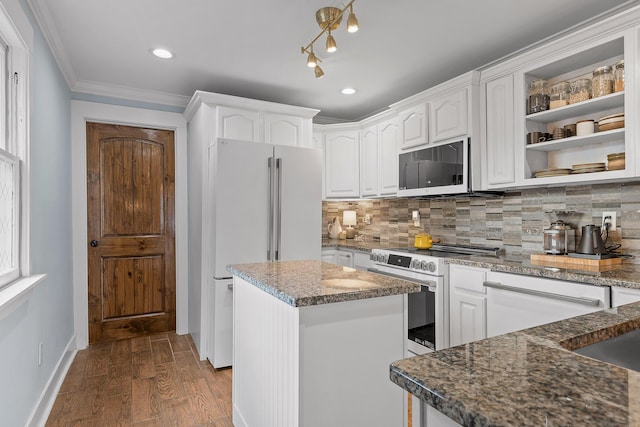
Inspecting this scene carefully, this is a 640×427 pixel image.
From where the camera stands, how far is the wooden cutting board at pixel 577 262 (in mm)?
2180

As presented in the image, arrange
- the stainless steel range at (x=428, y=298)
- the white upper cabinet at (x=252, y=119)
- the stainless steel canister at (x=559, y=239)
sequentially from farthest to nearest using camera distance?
the white upper cabinet at (x=252, y=119) → the stainless steel range at (x=428, y=298) → the stainless steel canister at (x=559, y=239)

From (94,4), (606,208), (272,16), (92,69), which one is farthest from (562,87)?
(92,69)

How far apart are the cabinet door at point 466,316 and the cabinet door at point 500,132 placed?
905 millimetres

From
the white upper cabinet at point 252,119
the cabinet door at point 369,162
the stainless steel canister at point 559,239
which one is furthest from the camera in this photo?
the cabinet door at point 369,162

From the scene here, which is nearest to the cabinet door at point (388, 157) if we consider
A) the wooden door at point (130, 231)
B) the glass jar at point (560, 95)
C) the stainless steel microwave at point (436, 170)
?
the stainless steel microwave at point (436, 170)

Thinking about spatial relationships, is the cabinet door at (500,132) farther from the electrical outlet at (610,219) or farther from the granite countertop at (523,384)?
the granite countertop at (523,384)

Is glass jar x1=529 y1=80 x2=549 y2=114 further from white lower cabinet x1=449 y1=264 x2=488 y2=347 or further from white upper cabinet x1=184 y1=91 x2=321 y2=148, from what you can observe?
white upper cabinet x1=184 y1=91 x2=321 y2=148

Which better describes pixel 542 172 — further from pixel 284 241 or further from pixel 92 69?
pixel 92 69

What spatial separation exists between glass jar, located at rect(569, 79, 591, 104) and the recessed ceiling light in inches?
115

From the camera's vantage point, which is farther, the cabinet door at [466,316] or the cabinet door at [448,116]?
the cabinet door at [448,116]

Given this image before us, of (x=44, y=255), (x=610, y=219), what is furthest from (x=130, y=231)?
(x=610, y=219)

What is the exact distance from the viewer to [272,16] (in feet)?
7.64

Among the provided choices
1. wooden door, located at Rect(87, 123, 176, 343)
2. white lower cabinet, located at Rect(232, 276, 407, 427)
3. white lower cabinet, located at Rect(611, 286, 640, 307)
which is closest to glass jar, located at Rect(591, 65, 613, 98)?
white lower cabinet, located at Rect(611, 286, 640, 307)

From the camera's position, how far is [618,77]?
7.21ft
